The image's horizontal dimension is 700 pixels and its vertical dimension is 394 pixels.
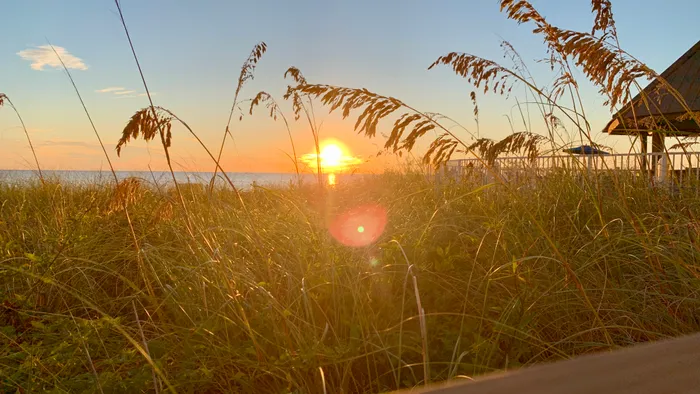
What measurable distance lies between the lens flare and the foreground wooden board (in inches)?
94.0

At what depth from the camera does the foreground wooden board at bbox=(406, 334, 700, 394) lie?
49cm

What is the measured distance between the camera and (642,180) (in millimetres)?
3639

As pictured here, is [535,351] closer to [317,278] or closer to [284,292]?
[317,278]

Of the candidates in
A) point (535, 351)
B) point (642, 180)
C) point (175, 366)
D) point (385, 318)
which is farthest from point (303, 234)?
point (642, 180)

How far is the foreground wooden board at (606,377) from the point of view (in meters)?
0.49

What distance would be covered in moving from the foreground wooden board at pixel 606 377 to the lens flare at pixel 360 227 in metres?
2.39

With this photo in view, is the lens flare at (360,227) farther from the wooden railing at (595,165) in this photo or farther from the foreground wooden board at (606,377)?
the foreground wooden board at (606,377)

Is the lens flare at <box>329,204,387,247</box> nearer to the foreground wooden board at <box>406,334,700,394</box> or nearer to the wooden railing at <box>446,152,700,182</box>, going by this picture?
the wooden railing at <box>446,152,700,182</box>

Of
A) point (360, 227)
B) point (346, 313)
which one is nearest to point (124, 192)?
point (346, 313)

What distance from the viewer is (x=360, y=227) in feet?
11.7

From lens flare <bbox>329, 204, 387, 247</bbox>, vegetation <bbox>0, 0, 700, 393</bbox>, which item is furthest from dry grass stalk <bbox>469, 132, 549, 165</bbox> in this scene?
lens flare <bbox>329, 204, 387, 247</bbox>

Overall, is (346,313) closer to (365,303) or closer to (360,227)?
(365,303)

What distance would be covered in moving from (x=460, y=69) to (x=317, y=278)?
1179 millimetres

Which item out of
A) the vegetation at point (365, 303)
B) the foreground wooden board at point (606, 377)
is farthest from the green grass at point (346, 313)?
the foreground wooden board at point (606, 377)
